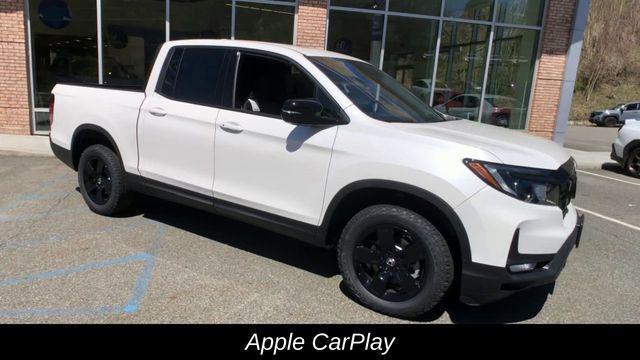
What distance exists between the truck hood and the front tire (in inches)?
23.3

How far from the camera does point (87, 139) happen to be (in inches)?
212

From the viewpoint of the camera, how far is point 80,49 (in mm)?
10984

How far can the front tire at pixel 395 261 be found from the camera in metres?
3.24

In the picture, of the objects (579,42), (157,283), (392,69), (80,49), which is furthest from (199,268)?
(579,42)

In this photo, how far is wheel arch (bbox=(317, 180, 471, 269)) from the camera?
3.15 meters

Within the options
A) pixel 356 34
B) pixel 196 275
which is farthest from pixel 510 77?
pixel 196 275

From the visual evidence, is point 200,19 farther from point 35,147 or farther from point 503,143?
point 503,143

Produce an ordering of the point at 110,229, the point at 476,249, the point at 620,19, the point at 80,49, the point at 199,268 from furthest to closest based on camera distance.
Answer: the point at 620,19 < the point at 80,49 < the point at 110,229 < the point at 199,268 < the point at 476,249

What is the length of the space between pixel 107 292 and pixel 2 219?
231cm

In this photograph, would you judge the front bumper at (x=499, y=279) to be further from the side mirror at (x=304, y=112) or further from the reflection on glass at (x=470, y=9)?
the reflection on glass at (x=470, y=9)

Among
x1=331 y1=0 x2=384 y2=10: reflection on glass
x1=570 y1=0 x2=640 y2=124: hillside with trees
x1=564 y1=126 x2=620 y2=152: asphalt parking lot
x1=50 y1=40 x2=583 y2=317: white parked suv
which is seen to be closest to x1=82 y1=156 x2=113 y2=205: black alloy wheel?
x1=50 y1=40 x2=583 y2=317: white parked suv

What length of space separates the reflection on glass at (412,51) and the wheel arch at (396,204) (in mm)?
9508

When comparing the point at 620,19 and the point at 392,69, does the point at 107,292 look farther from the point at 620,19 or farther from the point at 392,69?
the point at 620,19

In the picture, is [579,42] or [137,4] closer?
[137,4]
